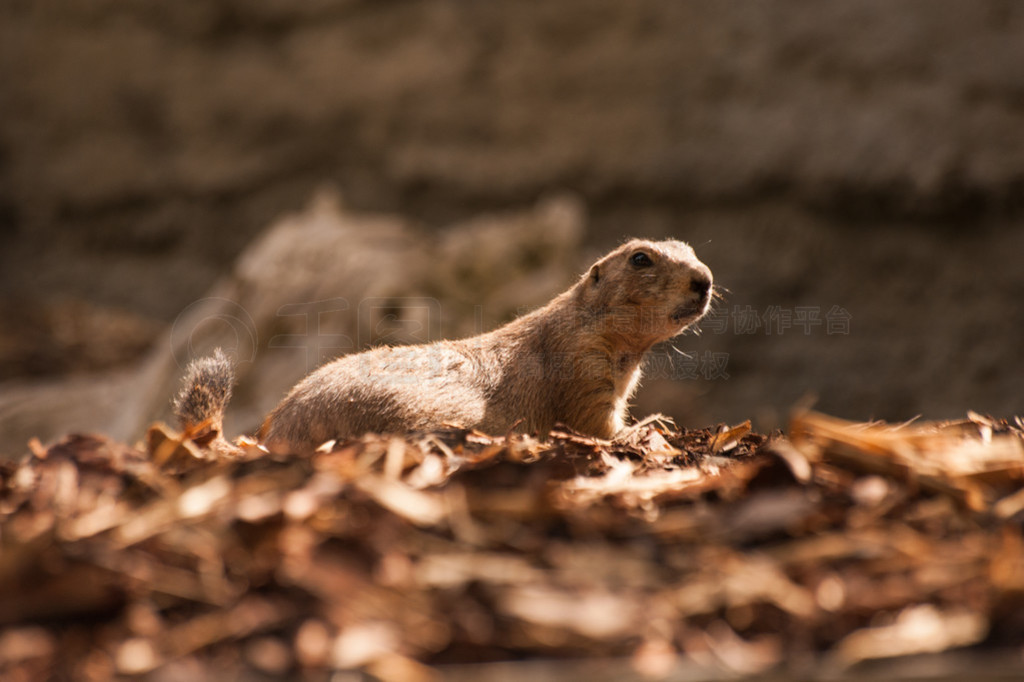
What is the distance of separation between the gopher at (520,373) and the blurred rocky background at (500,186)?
2.47 meters

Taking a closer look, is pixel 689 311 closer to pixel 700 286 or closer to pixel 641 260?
pixel 700 286

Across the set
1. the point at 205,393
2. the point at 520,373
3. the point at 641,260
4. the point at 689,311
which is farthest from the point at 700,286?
the point at 205,393

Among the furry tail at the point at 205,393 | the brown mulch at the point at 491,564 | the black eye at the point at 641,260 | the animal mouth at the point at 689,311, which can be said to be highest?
the black eye at the point at 641,260

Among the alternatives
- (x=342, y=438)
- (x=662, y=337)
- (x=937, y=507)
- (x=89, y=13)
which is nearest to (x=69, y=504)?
(x=342, y=438)

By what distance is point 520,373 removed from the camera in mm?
4422

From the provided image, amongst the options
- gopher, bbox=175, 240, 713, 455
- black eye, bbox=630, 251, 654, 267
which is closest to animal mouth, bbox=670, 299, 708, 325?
gopher, bbox=175, 240, 713, 455

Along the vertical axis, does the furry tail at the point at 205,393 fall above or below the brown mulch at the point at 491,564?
above

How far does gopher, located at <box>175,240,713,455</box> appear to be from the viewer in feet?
12.3

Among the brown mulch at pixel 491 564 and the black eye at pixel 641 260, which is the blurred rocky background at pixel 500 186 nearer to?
the black eye at pixel 641 260

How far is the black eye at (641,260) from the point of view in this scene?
4531mm

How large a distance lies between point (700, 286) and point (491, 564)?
2.70 m

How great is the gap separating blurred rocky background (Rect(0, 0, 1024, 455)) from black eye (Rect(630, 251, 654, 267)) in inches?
106

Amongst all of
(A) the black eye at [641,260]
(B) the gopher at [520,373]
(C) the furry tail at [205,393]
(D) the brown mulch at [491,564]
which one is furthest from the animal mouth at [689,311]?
(C) the furry tail at [205,393]

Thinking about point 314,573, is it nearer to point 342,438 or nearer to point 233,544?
point 233,544
